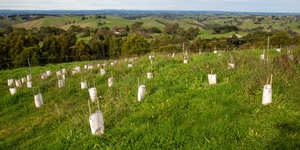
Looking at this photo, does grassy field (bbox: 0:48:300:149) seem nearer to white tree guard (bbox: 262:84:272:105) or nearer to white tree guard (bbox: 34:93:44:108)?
white tree guard (bbox: 262:84:272:105)

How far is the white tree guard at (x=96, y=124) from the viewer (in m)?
5.09

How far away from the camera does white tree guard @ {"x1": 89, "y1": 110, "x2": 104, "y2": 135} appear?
509 cm

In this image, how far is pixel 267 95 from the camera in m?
5.48

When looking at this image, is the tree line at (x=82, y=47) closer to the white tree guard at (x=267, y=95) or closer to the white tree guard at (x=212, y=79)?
the white tree guard at (x=212, y=79)

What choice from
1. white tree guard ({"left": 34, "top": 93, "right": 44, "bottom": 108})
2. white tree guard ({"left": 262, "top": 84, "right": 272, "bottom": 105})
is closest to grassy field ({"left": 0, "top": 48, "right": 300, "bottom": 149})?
white tree guard ({"left": 262, "top": 84, "right": 272, "bottom": 105})

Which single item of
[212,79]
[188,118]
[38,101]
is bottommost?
[38,101]

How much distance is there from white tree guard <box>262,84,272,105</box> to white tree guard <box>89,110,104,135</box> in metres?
3.74

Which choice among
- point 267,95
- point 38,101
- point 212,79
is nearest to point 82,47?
point 38,101

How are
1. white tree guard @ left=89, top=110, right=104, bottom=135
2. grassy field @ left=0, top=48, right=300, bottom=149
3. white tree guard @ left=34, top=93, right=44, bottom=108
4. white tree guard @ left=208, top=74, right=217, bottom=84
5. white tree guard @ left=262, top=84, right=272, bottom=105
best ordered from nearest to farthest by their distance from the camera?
grassy field @ left=0, top=48, right=300, bottom=149
white tree guard @ left=89, top=110, right=104, bottom=135
white tree guard @ left=262, top=84, right=272, bottom=105
white tree guard @ left=208, top=74, right=217, bottom=84
white tree guard @ left=34, top=93, right=44, bottom=108

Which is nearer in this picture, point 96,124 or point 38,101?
point 96,124

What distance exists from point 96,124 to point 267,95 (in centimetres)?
390

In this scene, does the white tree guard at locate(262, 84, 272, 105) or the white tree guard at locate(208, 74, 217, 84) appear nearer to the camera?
the white tree guard at locate(262, 84, 272, 105)

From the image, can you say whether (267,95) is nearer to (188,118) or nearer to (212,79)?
(188,118)

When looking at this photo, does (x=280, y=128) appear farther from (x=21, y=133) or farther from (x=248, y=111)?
(x=21, y=133)
